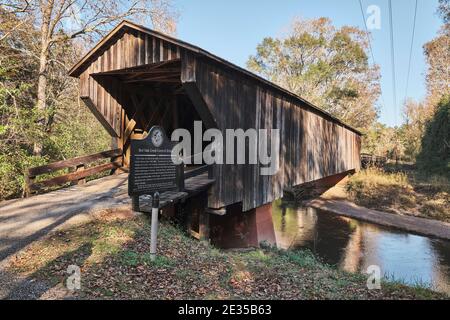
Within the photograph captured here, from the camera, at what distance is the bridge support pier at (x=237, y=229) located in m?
9.77

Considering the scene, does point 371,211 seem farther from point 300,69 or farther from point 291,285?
point 300,69

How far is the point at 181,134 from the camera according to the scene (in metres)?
12.4

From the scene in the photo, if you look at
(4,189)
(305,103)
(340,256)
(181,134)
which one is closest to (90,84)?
(4,189)

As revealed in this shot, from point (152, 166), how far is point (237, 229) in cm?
531

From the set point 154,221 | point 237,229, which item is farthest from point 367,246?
point 154,221

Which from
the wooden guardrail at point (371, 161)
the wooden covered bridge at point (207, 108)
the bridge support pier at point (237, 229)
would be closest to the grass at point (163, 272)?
the wooden covered bridge at point (207, 108)

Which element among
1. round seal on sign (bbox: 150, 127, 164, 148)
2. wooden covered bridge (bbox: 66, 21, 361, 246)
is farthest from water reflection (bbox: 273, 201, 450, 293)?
round seal on sign (bbox: 150, 127, 164, 148)

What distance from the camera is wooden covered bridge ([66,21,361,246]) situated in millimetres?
6891

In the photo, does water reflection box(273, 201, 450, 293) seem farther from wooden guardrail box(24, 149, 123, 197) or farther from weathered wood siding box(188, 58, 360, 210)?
wooden guardrail box(24, 149, 123, 197)

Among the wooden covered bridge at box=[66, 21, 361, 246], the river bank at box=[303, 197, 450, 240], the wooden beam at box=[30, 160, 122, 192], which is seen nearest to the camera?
the wooden covered bridge at box=[66, 21, 361, 246]

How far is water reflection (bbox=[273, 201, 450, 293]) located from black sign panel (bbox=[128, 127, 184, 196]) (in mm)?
5688

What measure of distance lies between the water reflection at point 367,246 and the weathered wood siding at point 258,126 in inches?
97.5

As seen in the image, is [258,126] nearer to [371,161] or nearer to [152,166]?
[152,166]
